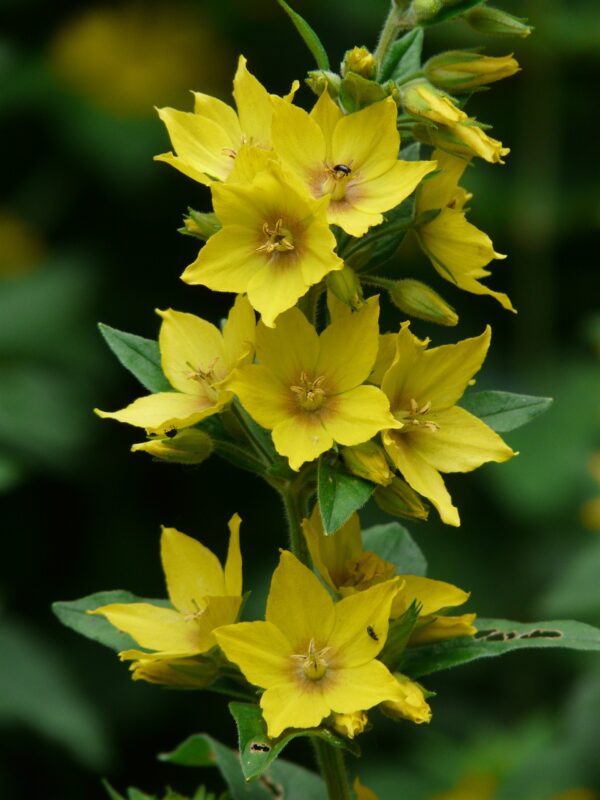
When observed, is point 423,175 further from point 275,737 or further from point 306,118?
point 275,737

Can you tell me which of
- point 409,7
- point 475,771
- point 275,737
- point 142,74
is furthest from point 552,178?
point 275,737

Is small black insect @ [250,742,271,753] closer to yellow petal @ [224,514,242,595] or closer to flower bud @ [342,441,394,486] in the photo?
yellow petal @ [224,514,242,595]

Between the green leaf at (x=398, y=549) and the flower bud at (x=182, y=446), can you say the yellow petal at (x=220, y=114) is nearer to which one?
the flower bud at (x=182, y=446)

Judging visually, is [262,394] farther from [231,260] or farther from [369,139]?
[369,139]

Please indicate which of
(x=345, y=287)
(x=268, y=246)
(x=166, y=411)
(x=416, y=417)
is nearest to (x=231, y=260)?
(x=268, y=246)

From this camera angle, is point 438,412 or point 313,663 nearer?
point 313,663

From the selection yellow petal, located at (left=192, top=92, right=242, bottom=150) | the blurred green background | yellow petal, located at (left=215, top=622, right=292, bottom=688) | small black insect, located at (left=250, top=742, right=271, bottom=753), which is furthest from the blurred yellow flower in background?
small black insect, located at (left=250, top=742, right=271, bottom=753)
